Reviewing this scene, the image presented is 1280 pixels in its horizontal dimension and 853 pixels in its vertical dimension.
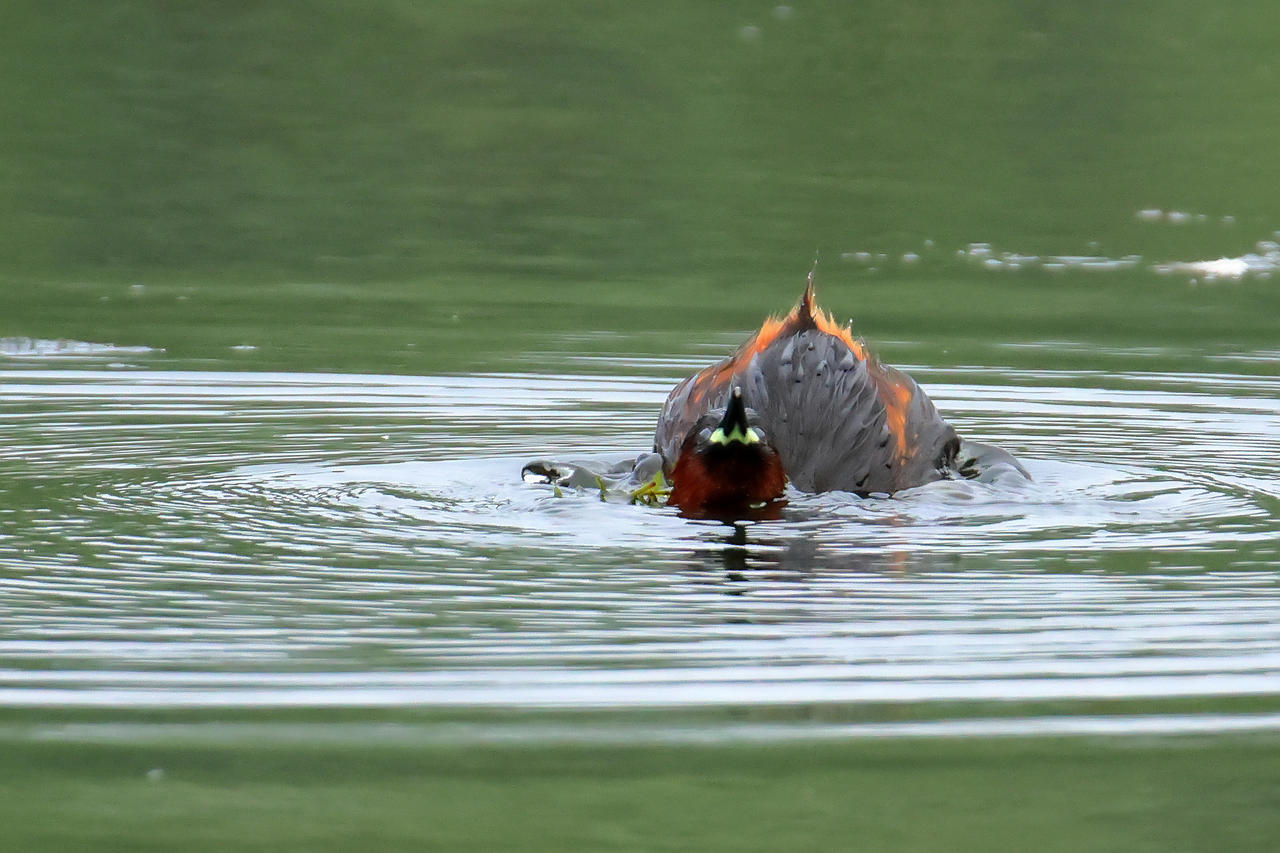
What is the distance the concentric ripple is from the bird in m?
0.16

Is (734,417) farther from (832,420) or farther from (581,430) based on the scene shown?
(581,430)

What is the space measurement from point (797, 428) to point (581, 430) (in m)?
1.46

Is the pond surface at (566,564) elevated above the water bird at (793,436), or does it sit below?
below

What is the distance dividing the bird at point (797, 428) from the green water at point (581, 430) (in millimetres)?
224

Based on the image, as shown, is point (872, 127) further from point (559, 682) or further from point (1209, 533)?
point (559, 682)

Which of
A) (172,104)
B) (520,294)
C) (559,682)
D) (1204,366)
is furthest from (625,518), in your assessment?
(172,104)

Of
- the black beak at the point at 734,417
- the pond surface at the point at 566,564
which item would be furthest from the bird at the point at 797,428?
the pond surface at the point at 566,564

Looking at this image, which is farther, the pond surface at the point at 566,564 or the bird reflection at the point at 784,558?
the bird reflection at the point at 784,558

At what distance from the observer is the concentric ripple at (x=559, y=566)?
5.14 metres

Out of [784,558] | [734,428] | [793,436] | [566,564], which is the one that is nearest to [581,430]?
[793,436]

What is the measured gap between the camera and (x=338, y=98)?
19703mm

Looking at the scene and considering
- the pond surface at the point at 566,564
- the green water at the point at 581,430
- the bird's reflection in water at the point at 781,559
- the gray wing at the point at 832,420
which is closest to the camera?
the green water at the point at 581,430

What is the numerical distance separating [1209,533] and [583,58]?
16021 mm

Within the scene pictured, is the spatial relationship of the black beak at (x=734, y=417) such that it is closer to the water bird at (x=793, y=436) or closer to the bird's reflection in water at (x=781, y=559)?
the water bird at (x=793, y=436)
